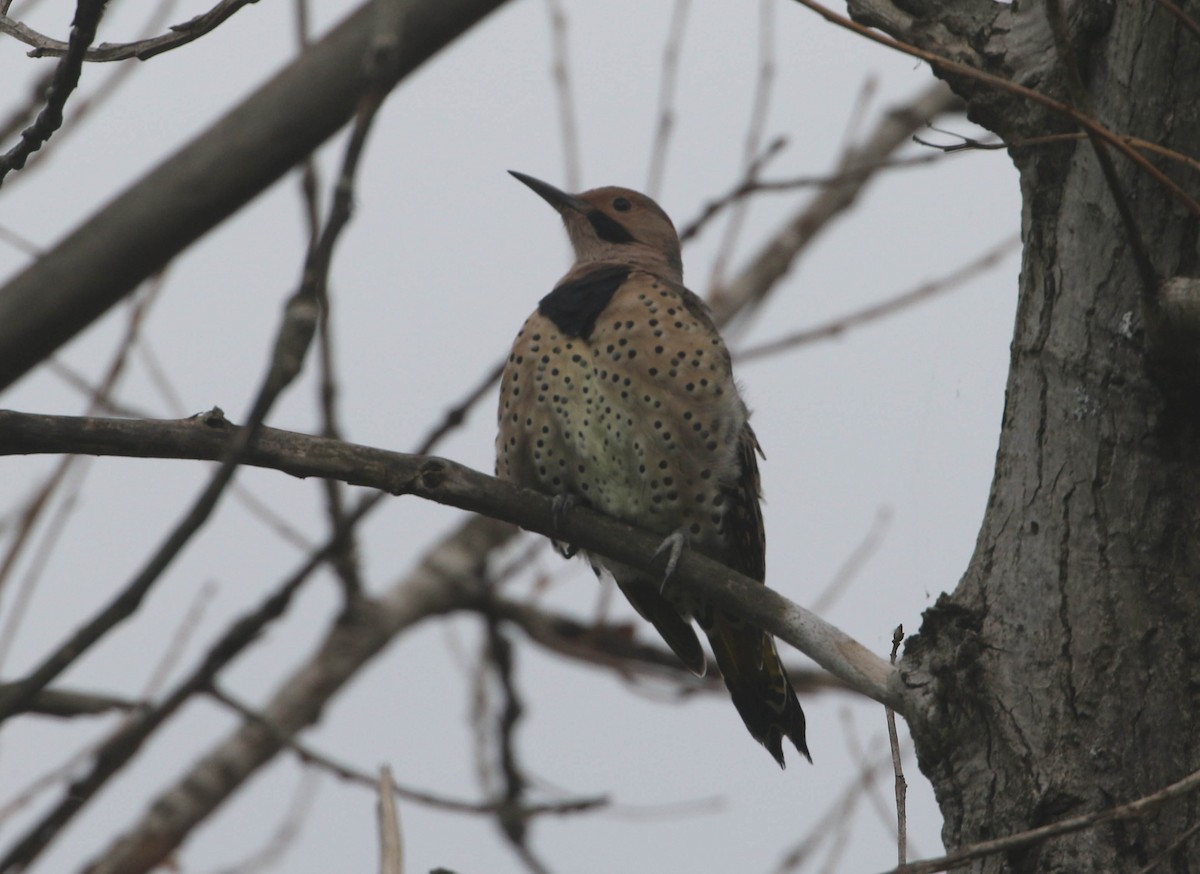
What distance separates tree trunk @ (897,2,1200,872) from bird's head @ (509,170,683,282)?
298 centimetres

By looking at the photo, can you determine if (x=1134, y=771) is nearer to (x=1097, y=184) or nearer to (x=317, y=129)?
(x=1097, y=184)

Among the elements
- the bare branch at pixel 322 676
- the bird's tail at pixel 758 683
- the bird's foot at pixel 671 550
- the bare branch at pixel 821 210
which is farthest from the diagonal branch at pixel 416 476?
the bare branch at pixel 821 210

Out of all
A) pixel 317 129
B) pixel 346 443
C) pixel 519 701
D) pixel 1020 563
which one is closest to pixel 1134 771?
pixel 1020 563

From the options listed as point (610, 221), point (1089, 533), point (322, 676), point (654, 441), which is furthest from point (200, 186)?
point (322, 676)

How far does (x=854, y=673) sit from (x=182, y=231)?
5.29ft

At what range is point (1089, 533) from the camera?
283 cm

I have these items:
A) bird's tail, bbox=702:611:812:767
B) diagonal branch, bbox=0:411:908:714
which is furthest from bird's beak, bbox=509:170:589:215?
diagonal branch, bbox=0:411:908:714

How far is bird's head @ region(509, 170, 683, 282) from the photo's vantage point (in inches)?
234

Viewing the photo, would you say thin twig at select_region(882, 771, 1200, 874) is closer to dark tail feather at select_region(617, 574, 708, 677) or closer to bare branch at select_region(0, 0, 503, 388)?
Answer: bare branch at select_region(0, 0, 503, 388)

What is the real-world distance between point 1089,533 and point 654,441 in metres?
1.90

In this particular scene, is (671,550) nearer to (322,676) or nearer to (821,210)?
(322,676)

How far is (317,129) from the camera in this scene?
2.10 metres

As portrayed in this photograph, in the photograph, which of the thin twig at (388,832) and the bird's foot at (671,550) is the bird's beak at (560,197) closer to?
the bird's foot at (671,550)

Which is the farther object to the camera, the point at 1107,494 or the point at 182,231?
the point at 1107,494
